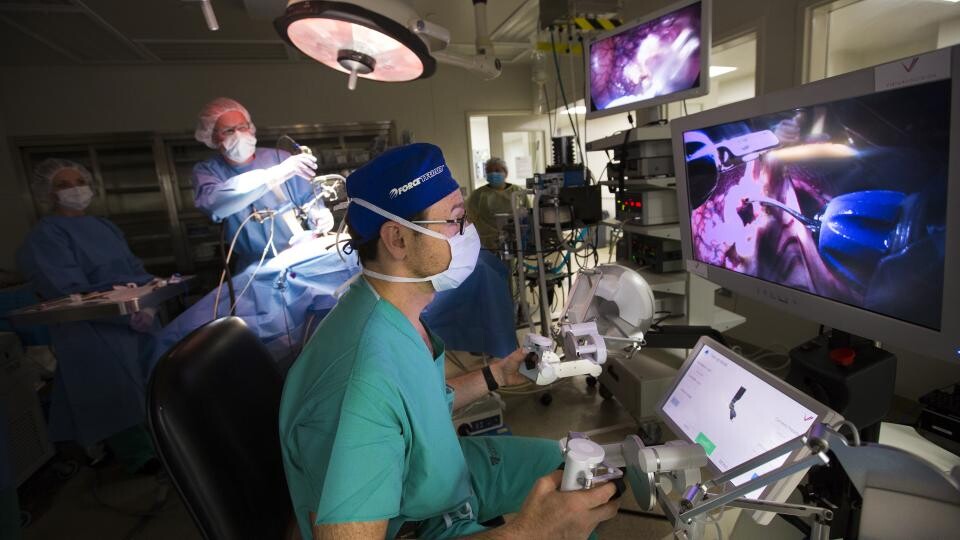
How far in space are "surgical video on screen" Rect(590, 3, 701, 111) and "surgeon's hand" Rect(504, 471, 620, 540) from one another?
1.72 metres

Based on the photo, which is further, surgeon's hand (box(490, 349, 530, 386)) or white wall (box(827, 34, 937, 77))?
white wall (box(827, 34, 937, 77))

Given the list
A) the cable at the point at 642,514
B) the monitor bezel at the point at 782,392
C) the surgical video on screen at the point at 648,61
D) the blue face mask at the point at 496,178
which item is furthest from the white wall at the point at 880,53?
the cable at the point at 642,514

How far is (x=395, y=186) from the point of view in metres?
1.01

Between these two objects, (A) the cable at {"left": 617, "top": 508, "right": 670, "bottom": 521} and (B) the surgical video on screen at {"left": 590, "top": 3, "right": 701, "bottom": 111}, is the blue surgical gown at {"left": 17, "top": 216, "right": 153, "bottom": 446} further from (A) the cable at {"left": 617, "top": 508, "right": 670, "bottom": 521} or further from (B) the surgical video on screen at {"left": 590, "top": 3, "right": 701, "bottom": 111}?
(B) the surgical video on screen at {"left": 590, "top": 3, "right": 701, "bottom": 111}

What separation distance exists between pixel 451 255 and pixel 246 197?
1.52 m

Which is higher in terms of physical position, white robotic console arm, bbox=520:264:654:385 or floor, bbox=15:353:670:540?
white robotic console arm, bbox=520:264:654:385

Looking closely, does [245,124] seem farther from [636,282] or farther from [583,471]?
[583,471]

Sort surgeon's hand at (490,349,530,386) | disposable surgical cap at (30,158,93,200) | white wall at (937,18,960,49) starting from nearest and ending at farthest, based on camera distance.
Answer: surgeon's hand at (490,349,530,386) < disposable surgical cap at (30,158,93,200) < white wall at (937,18,960,49)

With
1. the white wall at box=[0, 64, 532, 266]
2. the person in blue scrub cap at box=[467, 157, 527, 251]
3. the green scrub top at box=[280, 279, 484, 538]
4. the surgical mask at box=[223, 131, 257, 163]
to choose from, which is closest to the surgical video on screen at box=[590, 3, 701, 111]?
the green scrub top at box=[280, 279, 484, 538]

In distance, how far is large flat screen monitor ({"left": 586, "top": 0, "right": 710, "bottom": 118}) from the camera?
70.4 inches

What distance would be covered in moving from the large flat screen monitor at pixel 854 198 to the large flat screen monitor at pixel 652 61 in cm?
81

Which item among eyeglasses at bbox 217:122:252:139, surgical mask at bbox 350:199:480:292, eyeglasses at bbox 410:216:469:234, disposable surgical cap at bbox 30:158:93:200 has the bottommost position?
surgical mask at bbox 350:199:480:292

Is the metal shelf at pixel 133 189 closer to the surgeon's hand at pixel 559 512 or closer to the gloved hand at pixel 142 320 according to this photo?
the gloved hand at pixel 142 320

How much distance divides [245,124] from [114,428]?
5.54ft
